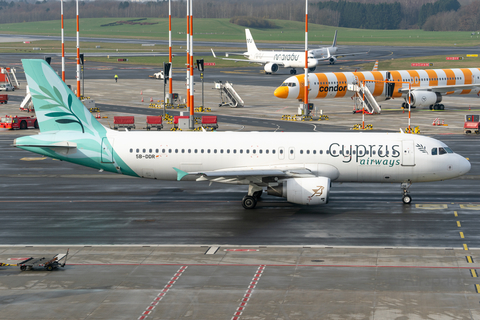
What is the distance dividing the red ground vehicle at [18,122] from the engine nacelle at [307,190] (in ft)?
155

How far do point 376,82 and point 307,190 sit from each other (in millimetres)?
54319

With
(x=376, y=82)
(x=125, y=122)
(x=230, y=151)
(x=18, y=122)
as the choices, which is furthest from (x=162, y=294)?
(x=376, y=82)

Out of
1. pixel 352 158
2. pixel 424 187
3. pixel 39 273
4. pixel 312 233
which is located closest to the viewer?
pixel 39 273

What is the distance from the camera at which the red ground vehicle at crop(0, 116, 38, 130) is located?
74000mm

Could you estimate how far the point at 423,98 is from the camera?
8769 cm

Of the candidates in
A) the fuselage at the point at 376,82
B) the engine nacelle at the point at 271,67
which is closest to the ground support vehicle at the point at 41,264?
the fuselage at the point at 376,82

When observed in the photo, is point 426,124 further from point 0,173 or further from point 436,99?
point 0,173

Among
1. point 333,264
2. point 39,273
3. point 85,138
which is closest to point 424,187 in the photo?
point 333,264

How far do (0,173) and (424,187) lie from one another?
1299 inches

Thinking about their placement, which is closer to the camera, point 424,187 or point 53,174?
point 424,187

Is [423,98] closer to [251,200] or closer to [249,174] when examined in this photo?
[251,200]

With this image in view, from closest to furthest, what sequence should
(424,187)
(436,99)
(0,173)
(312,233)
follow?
(312,233)
(424,187)
(0,173)
(436,99)

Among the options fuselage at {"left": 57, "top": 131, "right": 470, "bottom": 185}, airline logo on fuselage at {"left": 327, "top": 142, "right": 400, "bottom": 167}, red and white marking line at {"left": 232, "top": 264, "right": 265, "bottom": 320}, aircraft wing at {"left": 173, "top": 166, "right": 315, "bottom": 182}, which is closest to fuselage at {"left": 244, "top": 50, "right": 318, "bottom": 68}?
fuselage at {"left": 57, "top": 131, "right": 470, "bottom": 185}

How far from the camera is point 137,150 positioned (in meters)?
38.5
